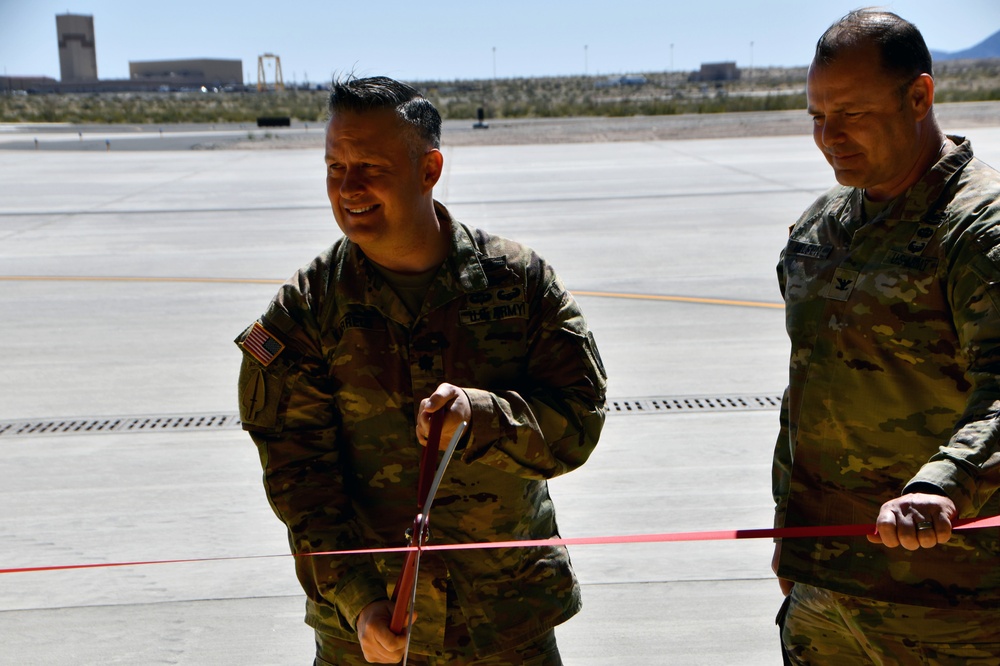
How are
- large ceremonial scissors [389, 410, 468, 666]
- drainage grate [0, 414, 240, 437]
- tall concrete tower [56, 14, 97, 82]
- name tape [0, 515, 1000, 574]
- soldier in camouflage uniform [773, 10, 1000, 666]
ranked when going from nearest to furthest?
large ceremonial scissors [389, 410, 468, 666], name tape [0, 515, 1000, 574], soldier in camouflage uniform [773, 10, 1000, 666], drainage grate [0, 414, 240, 437], tall concrete tower [56, 14, 97, 82]

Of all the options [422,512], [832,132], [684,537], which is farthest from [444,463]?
[832,132]

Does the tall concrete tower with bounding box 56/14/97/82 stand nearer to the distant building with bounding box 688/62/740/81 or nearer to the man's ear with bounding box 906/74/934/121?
the distant building with bounding box 688/62/740/81

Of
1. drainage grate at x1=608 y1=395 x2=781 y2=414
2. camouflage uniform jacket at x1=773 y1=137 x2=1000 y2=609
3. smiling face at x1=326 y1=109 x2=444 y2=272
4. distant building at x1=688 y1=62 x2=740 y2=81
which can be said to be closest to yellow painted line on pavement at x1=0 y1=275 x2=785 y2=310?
drainage grate at x1=608 y1=395 x2=781 y2=414

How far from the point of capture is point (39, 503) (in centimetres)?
529

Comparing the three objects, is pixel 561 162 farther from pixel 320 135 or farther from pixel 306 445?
pixel 306 445

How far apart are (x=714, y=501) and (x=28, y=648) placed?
2.89 m

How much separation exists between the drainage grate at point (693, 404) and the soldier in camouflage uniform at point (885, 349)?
3.95 m

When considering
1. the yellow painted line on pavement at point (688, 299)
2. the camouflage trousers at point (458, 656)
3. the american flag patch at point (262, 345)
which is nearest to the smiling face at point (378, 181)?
the american flag patch at point (262, 345)

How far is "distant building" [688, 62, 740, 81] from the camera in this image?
440 ft

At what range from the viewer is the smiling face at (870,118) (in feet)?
7.59

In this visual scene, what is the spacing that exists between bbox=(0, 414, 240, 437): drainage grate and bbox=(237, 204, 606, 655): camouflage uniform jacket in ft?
13.5

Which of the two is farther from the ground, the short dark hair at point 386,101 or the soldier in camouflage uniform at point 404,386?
the short dark hair at point 386,101

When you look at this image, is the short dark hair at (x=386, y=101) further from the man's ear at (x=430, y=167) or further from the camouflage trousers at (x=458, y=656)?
the camouflage trousers at (x=458, y=656)

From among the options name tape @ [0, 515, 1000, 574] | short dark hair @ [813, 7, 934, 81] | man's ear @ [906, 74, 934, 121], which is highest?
short dark hair @ [813, 7, 934, 81]
